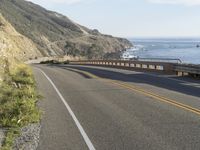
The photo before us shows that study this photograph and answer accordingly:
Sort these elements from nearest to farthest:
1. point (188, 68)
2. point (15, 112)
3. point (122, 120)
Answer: point (122, 120) → point (15, 112) → point (188, 68)

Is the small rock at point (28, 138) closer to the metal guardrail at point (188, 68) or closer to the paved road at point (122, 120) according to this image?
the paved road at point (122, 120)

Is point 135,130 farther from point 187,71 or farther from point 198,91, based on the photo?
point 187,71

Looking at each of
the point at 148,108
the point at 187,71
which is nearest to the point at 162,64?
the point at 187,71

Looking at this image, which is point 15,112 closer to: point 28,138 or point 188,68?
point 28,138

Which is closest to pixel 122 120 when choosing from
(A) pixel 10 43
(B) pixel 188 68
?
(B) pixel 188 68

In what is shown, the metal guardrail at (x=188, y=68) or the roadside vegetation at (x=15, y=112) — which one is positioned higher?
the roadside vegetation at (x=15, y=112)

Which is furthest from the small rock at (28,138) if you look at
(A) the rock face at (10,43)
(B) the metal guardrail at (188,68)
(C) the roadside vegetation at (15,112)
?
(A) the rock face at (10,43)

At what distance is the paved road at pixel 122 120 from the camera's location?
33.3 ft

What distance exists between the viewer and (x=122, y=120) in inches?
517

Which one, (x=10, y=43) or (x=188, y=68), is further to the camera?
(x=10, y=43)

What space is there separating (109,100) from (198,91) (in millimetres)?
4996

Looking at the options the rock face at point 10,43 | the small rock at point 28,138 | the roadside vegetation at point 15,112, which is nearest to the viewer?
the small rock at point 28,138

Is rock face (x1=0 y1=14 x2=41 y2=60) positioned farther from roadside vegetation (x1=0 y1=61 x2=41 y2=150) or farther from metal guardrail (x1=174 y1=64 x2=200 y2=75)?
roadside vegetation (x1=0 y1=61 x2=41 y2=150)

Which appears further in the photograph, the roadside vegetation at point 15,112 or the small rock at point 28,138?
the roadside vegetation at point 15,112
